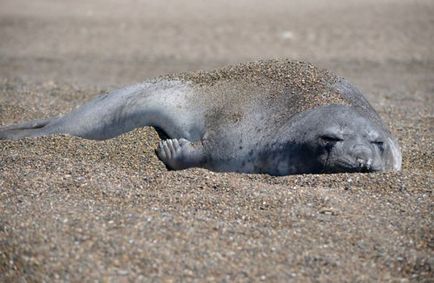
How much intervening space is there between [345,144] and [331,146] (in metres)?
0.09

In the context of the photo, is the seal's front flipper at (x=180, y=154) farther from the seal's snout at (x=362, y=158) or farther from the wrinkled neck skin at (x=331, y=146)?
the seal's snout at (x=362, y=158)

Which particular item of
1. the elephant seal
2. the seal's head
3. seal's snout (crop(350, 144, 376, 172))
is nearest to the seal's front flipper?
the elephant seal

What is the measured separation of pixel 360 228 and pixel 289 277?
661mm

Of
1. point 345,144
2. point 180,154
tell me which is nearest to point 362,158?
point 345,144

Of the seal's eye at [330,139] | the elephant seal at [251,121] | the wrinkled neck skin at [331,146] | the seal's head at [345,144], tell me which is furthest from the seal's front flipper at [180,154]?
the seal's eye at [330,139]

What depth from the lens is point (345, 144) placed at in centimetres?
479

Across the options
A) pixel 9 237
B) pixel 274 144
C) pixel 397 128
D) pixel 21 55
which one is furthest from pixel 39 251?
pixel 21 55

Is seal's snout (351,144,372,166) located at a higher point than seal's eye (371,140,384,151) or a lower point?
lower

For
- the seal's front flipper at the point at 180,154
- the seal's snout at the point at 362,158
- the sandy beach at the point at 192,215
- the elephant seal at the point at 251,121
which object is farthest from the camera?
the seal's front flipper at the point at 180,154

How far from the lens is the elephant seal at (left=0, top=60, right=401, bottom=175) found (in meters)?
4.89

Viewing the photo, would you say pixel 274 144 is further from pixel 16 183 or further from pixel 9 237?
pixel 9 237

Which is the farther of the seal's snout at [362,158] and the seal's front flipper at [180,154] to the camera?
the seal's front flipper at [180,154]

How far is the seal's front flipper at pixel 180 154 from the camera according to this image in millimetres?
5281

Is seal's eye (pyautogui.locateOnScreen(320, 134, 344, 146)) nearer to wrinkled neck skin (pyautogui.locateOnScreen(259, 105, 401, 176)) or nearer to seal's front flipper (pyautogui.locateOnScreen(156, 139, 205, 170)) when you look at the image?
wrinkled neck skin (pyautogui.locateOnScreen(259, 105, 401, 176))
